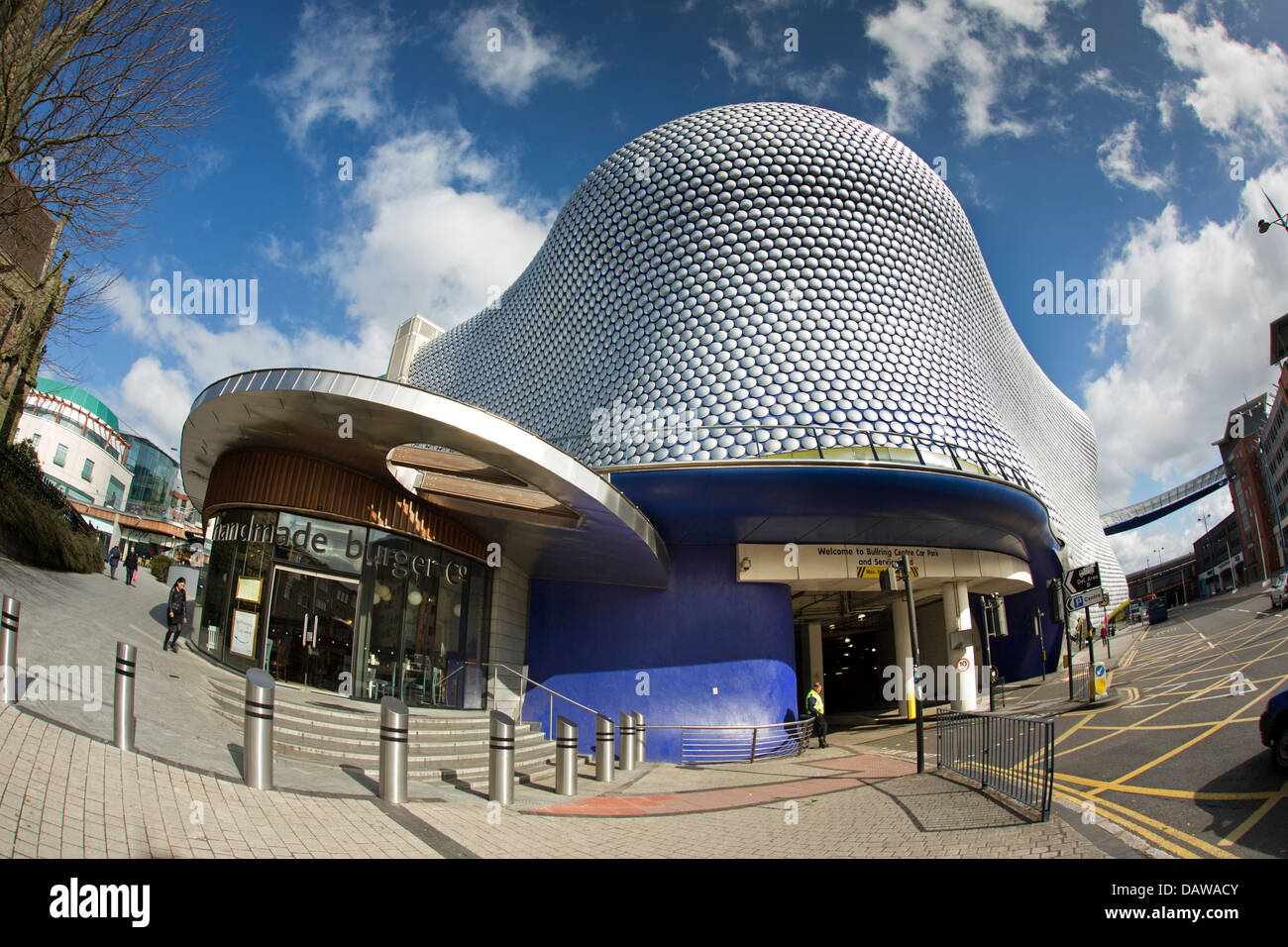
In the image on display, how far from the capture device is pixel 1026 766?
6.57m

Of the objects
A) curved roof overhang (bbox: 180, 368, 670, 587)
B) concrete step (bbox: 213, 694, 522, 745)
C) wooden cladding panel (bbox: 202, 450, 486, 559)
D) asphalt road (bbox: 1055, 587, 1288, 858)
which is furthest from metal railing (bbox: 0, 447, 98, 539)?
asphalt road (bbox: 1055, 587, 1288, 858)

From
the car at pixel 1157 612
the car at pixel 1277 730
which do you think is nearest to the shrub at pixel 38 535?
the car at pixel 1277 730

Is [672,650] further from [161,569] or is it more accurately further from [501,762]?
[161,569]

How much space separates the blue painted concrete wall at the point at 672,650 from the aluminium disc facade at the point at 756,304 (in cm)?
331

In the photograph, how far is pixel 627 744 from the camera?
453 inches

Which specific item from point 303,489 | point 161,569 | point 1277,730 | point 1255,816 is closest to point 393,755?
point 303,489

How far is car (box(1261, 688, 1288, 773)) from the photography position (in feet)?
21.6

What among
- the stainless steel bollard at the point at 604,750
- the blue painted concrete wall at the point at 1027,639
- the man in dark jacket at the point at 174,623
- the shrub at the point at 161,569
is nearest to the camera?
the stainless steel bollard at the point at 604,750

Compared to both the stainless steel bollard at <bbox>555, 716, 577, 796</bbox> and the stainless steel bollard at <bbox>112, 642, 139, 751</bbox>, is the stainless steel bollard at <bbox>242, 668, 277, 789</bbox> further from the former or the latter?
the stainless steel bollard at <bbox>555, 716, 577, 796</bbox>

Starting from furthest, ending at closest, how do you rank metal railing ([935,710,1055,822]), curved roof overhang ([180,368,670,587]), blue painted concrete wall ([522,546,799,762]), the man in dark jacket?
blue painted concrete wall ([522,546,799,762]), the man in dark jacket, curved roof overhang ([180,368,670,587]), metal railing ([935,710,1055,822])

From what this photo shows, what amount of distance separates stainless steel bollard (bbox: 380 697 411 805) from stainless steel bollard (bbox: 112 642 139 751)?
2.06m

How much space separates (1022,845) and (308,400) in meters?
8.69

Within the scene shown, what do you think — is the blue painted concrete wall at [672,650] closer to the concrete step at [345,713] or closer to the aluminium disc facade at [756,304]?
the aluminium disc facade at [756,304]

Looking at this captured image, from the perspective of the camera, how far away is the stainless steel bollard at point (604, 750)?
9969 mm
